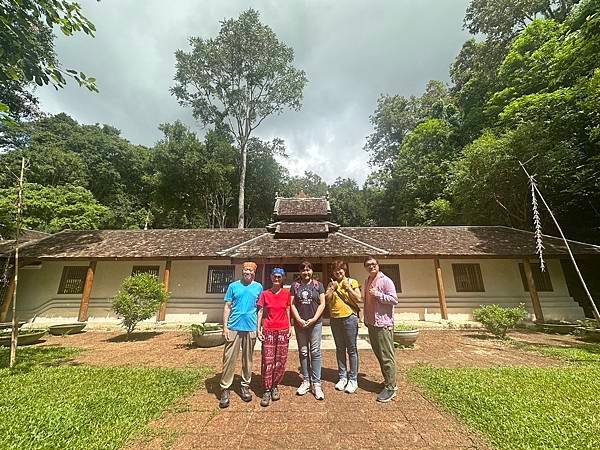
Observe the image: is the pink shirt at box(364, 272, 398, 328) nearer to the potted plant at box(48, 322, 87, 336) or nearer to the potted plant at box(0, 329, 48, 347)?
the potted plant at box(0, 329, 48, 347)

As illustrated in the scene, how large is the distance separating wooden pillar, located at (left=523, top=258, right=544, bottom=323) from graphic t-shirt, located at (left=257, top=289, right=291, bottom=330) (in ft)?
42.4

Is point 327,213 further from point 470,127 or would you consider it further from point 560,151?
point 470,127

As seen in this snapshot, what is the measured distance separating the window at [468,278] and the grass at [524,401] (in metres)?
7.48

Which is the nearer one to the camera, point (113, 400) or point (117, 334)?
point (113, 400)

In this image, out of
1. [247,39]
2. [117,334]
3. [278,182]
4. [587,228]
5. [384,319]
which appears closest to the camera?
[384,319]

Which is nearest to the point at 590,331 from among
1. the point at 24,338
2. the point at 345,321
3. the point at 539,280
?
the point at 539,280

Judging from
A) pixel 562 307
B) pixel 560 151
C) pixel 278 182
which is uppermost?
pixel 278 182

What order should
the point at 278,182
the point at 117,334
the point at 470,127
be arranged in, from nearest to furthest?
the point at 117,334
the point at 470,127
the point at 278,182

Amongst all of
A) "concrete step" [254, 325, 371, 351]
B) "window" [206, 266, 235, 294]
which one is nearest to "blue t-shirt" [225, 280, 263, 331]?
"concrete step" [254, 325, 371, 351]

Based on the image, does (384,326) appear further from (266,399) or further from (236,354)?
(236,354)

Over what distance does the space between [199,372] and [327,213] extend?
36.5ft

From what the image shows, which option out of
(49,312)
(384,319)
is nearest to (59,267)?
(49,312)

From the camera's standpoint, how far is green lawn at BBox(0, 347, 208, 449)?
3.27 metres

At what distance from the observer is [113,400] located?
432cm
